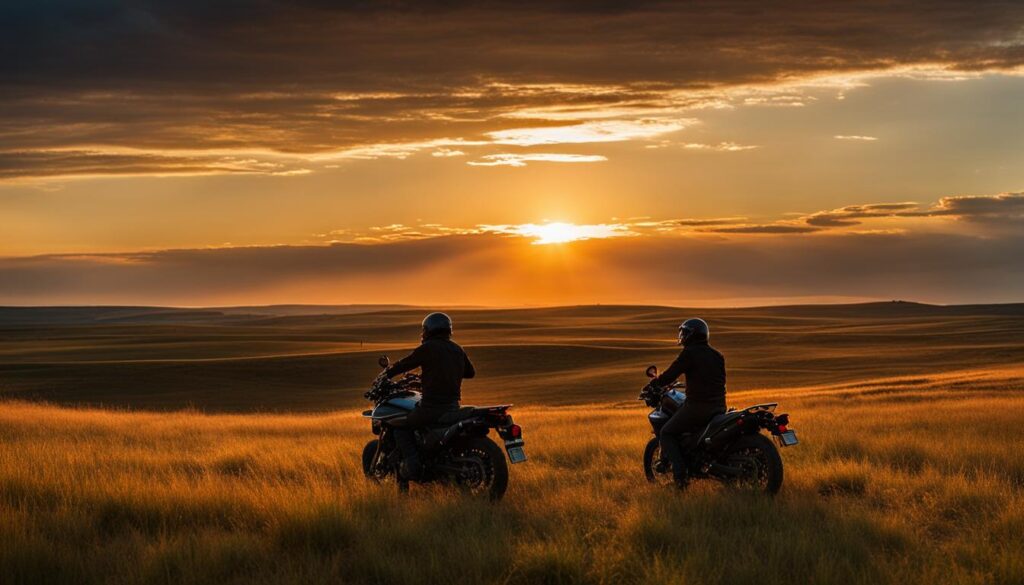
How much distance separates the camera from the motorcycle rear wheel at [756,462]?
11.0 metres

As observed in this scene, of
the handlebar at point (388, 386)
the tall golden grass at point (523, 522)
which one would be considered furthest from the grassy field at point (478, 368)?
the handlebar at point (388, 386)

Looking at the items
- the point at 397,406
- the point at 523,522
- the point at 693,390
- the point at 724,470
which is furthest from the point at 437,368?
the point at 724,470

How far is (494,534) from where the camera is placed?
8.91 meters

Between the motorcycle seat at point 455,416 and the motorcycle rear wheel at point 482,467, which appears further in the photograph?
the motorcycle seat at point 455,416

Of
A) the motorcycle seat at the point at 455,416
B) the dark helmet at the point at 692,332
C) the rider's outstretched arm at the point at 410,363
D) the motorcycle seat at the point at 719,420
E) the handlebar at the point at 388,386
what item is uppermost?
the dark helmet at the point at 692,332

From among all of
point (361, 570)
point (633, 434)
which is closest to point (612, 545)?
point (361, 570)

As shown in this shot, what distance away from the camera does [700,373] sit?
11.6 metres

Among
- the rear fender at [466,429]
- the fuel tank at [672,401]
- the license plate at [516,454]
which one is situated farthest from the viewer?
the fuel tank at [672,401]

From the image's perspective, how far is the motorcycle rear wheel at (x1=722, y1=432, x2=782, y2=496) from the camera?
11.0 metres

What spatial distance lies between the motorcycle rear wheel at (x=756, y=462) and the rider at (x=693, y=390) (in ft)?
1.53

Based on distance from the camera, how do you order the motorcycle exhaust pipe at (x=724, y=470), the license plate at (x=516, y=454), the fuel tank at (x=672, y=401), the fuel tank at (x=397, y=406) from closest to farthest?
the license plate at (x=516, y=454) → the motorcycle exhaust pipe at (x=724, y=470) → the fuel tank at (x=397, y=406) → the fuel tank at (x=672, y=401)

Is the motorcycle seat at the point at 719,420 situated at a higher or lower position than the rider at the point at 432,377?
lower

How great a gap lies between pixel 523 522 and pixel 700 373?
3.09m

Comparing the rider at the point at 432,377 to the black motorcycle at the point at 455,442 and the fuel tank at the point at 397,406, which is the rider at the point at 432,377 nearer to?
the black motorcycle at the point at 455,442
